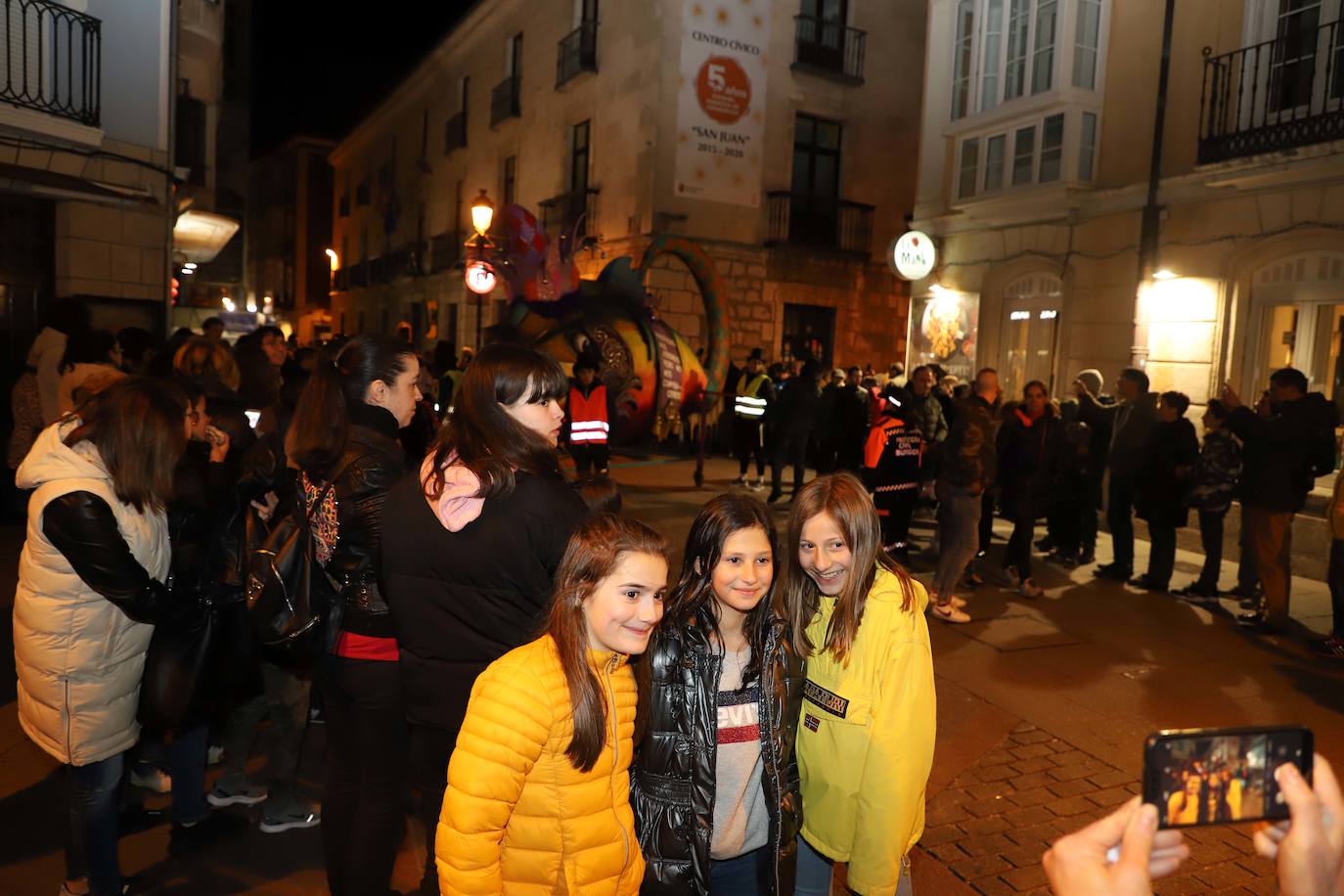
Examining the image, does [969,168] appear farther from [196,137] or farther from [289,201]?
[289,201]

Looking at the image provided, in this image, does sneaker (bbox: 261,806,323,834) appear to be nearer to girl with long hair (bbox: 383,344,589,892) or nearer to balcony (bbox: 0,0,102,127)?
girl with long hair (bbox: 383,344,589,892)

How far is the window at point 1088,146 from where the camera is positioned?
1262cm

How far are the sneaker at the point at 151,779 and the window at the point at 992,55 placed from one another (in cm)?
1394

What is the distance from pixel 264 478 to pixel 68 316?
4.55 metres

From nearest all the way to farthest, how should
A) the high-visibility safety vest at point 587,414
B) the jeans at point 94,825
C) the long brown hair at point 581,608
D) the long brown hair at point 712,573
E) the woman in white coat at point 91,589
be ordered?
the long brown hair at point 581,608
the long brown hair at point 712,573
the woman in white coat at point 91,589
the jeans at point 94,825
the high-visibility safety vest at point 587,414

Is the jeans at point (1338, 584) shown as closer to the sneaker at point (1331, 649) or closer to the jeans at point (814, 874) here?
the sneaker at point (1331, 649)

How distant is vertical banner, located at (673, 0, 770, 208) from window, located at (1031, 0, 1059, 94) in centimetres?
621

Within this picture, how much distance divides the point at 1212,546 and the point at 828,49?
590 inches

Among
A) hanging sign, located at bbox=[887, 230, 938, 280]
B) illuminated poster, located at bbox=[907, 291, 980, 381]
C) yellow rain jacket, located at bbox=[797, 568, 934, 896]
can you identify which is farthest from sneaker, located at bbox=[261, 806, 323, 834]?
hanging sign, located at bbox=[887, 230, 938, 280]

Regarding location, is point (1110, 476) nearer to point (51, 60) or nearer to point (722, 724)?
point (722, 724)

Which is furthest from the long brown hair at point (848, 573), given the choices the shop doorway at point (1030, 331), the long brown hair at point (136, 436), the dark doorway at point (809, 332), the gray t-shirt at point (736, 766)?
the dark doorway at point (809, 332)

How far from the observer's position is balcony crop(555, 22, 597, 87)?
19594 millimetres

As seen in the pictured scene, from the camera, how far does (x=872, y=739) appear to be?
7.36 ft

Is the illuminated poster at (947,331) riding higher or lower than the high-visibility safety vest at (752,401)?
higher
